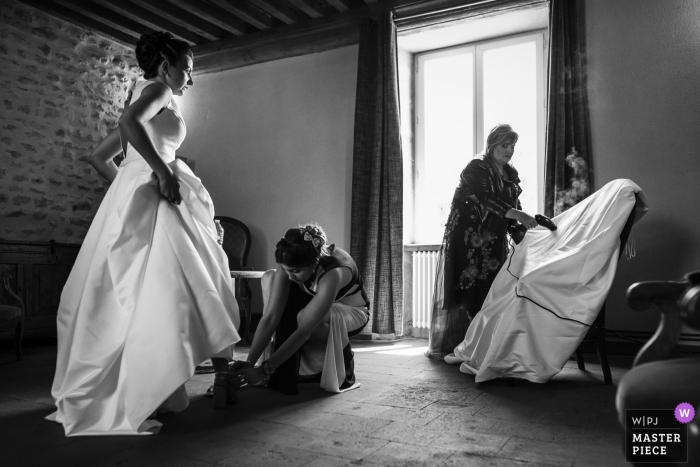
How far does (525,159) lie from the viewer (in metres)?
4.83

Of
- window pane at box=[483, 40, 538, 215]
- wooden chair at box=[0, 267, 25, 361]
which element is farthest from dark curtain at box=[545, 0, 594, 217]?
wooden chair at box=[0, 267, 25, 361]

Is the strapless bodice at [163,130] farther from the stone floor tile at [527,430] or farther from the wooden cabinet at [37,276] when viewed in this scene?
the wooden cabinet at [37,276]

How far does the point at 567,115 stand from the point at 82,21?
4.63m

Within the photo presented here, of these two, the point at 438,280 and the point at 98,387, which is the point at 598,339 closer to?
the point at 438,280

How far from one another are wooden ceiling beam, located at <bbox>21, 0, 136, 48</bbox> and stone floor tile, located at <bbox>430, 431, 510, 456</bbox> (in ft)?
17.3

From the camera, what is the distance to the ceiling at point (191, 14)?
5.19m

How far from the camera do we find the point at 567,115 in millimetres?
4191

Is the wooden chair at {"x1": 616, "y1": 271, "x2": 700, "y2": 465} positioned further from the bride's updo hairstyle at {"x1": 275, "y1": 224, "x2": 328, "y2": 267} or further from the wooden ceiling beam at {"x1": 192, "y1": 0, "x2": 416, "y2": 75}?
the wooden ceiling beam at {"x1": 192, "y1": 0, "x2": 416, "y2": 75}

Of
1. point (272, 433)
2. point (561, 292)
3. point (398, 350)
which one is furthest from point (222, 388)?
point (398, 350)

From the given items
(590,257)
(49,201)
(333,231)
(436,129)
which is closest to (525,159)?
(436,129)

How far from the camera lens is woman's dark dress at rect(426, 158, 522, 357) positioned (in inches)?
145

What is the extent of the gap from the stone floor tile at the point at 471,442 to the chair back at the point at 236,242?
3786 mm

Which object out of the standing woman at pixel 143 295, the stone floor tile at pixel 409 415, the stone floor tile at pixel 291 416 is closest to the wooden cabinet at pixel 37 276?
the standing woman at pixel 143 295

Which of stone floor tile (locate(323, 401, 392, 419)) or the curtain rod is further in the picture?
the curtain rod
